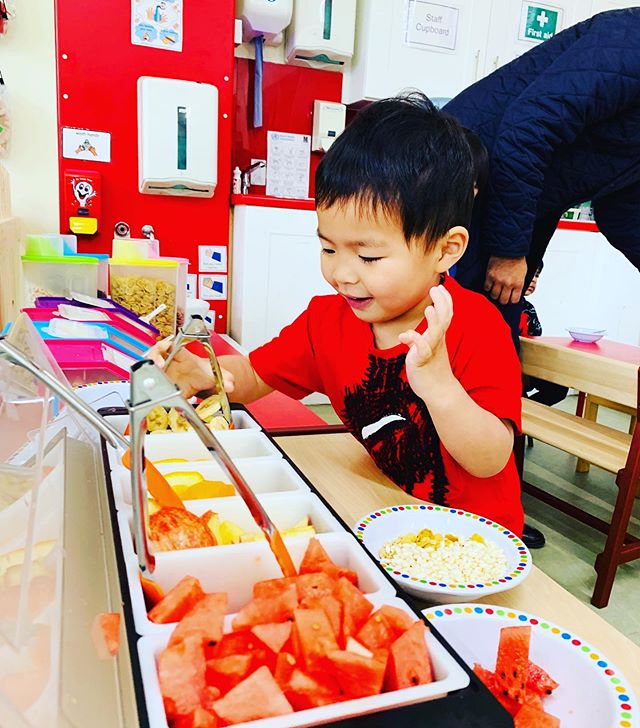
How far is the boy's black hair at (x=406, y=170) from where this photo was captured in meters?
0.84

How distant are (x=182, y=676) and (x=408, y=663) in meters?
0.15

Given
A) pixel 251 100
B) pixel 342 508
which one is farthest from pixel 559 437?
pixel 251 100

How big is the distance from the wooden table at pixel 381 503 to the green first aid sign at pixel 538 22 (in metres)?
3.41

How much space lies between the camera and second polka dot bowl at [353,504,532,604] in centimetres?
60

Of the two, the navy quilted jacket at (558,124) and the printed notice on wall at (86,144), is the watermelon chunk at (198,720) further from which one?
the printed notice on wall at (86,144)

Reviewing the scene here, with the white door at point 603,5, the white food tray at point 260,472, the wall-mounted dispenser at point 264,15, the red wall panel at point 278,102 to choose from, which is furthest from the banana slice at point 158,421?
the white door at point 603,5

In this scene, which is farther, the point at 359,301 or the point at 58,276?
the point at 58,276

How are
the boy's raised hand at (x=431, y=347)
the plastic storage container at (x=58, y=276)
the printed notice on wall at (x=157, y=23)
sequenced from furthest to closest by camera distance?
1. the printed notice on wall at (x=157, y=23)
2. the plastic storage container at (x=58, y=276)
3. the boy's raised hand at (x=431, y=347)

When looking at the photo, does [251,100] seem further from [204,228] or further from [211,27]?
[204,228]

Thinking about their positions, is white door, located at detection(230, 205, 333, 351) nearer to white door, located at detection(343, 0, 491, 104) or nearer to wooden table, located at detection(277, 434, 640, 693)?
white door, located at detection(343, 0, 491, 104)

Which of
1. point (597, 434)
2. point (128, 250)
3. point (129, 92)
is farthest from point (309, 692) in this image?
point (129, 92)

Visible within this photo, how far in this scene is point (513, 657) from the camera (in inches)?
20.0

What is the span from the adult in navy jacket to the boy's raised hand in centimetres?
93

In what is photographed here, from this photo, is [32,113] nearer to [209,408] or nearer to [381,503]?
[209,408]
